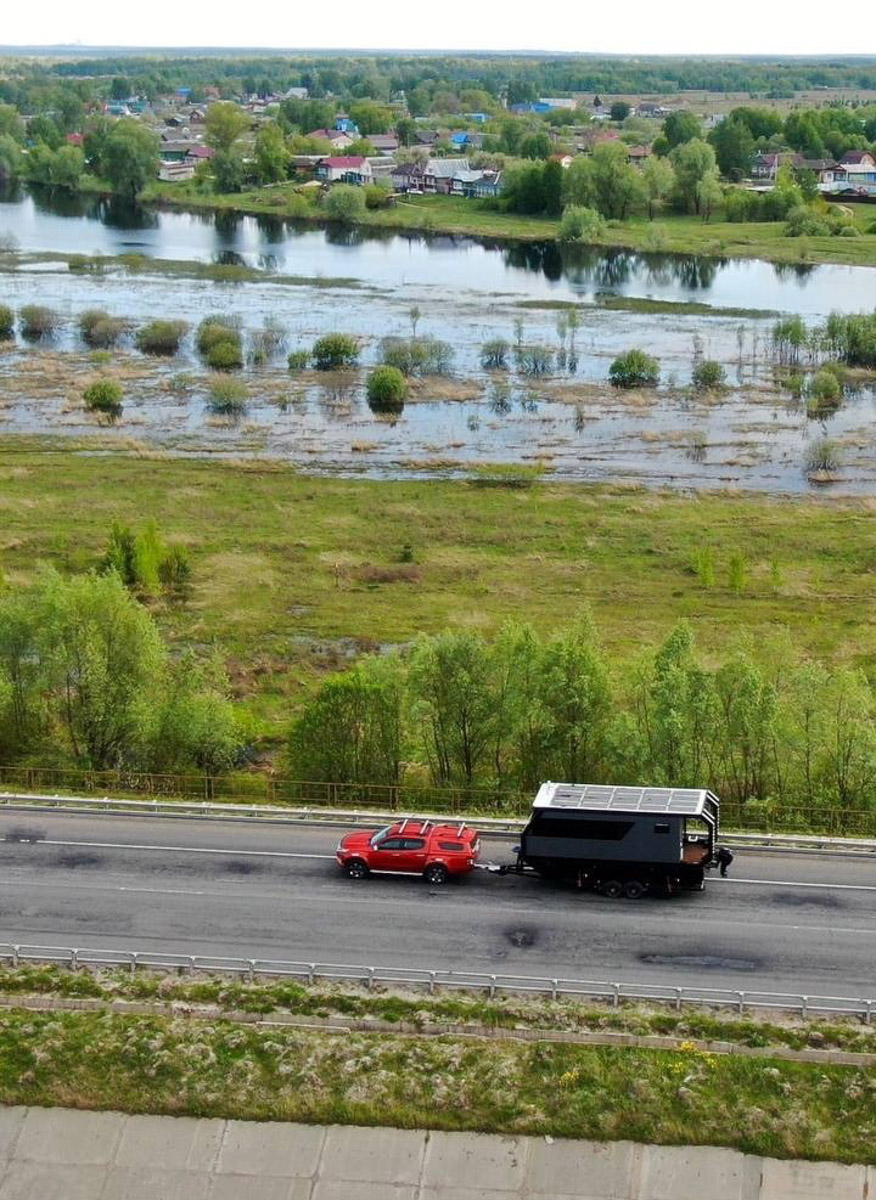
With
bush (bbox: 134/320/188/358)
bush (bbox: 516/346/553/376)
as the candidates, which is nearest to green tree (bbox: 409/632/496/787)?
bush (bbox: 516/346/553/376)

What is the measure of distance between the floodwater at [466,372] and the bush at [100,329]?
4.74ft

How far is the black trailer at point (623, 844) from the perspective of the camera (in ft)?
A: 80.5

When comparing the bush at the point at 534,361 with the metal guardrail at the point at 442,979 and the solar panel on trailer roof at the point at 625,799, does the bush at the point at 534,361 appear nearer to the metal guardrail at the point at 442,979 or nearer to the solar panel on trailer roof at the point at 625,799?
the solar panel on trailer roof at the point at 625,799

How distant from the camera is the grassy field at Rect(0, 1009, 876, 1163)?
64.1 ft

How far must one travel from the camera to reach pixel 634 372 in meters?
78.1

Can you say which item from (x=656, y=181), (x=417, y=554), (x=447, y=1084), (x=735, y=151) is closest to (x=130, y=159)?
(x=656, y=181)

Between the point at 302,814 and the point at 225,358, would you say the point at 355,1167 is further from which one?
the point at 225,358

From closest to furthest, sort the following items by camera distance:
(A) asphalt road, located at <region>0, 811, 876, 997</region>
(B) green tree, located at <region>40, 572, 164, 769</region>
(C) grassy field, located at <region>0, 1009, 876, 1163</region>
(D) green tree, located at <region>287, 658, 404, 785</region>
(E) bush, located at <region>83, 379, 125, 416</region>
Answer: (C) grassy field, located at <region>0, 1009, 876, 1163</region> → (A) asphalt road, located at <region>0, 811, 876, 997</region> → (D) green tree, located at <region>287, 658, 404, 785</region> → (B) green tree, located at <region>40, 572, 164, 769</region> → (E) bush, located at <region>83, 379, 125, 416</region>

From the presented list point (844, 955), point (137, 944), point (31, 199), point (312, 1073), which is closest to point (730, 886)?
point (844, 955)

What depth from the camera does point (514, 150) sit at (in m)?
174

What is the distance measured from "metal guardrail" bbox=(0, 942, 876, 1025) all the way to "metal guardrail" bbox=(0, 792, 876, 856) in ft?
16.8

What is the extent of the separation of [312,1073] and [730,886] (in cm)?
885

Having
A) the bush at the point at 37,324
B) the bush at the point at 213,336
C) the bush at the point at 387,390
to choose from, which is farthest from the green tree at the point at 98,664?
the bush at the point at 37,324

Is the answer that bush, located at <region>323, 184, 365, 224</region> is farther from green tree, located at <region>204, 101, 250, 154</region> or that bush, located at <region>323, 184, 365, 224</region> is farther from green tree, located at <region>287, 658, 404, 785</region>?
green tree, located at <region>287, 658, 404, 785</region>
